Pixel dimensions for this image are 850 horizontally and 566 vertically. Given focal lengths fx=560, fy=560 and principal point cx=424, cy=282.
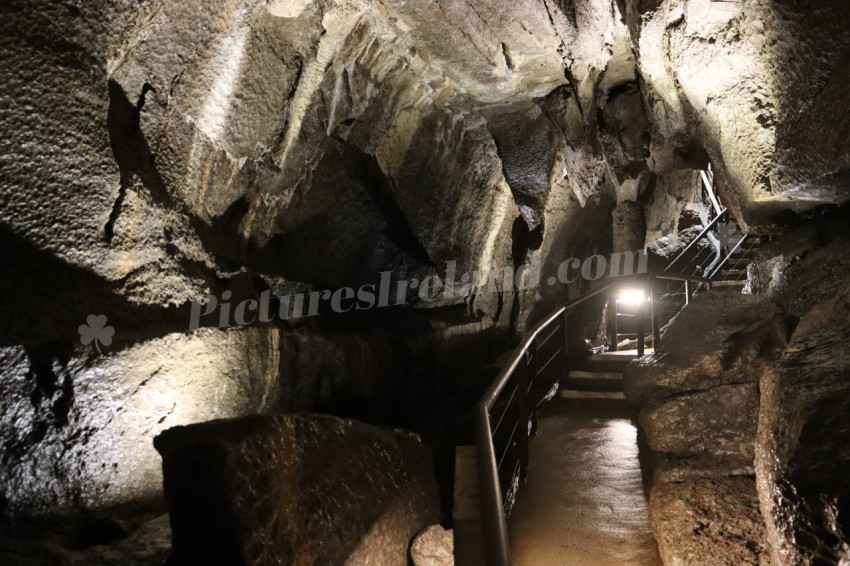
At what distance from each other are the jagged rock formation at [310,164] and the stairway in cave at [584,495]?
239cm

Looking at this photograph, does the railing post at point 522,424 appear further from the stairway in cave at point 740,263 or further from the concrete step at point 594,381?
the stairway in cave at point 740,263

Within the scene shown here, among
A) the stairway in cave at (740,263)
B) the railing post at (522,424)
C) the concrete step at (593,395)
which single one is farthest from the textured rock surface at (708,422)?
the stairway in cave at (740,263)

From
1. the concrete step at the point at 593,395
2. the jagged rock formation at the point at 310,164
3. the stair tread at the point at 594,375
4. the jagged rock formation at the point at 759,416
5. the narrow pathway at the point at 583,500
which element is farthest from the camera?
the stair tread at the point at 594,375

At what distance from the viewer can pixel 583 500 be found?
3.84 m

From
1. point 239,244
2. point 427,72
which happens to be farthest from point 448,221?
point 239,244

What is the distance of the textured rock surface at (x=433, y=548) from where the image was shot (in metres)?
3.36

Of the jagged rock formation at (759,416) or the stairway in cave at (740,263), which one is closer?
the jagged rock formation at (759,416)

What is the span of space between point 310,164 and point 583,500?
4.60 meters

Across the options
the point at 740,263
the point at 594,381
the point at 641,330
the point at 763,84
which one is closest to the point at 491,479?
the point at 763,84

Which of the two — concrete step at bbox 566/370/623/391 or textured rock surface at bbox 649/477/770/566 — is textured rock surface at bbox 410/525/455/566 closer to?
textured rock surface at bbox 649/477/770/566

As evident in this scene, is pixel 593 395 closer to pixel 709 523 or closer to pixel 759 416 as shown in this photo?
pixel 759 416

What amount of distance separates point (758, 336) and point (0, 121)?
5.35 m

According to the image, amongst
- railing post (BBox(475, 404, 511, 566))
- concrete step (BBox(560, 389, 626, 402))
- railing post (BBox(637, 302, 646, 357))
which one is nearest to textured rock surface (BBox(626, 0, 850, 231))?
railing post (BBox(637, 302, 646, 357))

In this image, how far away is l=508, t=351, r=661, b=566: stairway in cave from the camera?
3282 millimetres
